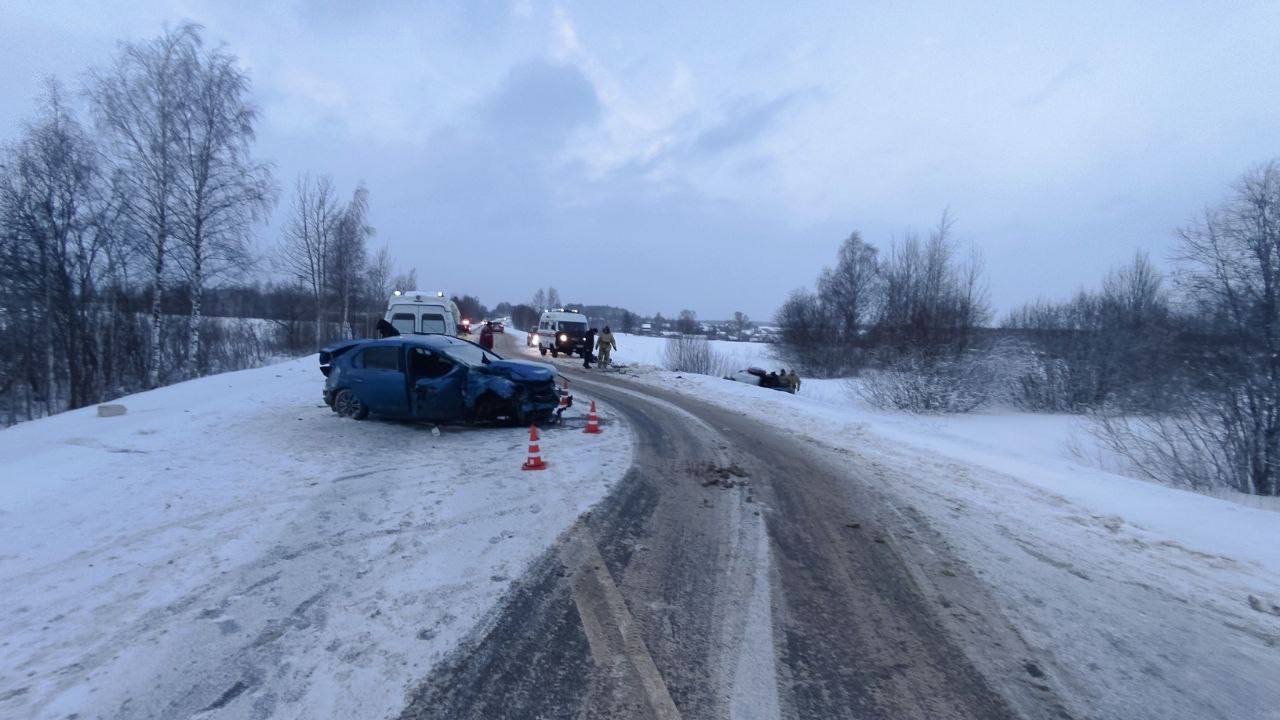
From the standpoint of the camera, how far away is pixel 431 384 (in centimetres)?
951

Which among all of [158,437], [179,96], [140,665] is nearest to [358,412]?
[158,437]

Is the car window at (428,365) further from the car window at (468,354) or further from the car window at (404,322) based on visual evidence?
the car window at (404,322)

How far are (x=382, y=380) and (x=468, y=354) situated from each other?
1.56 meters

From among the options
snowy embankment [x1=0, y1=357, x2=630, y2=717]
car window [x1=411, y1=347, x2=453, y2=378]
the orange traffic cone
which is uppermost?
car window [x1=411, y1=347, x2=453, y2=378]

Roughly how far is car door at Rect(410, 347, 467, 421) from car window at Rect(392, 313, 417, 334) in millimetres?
6364

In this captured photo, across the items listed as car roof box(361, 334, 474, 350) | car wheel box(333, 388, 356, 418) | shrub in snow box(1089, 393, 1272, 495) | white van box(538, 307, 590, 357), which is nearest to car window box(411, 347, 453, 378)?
car roof box(361, 334, 474, 350)

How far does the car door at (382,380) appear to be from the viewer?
31.6ft

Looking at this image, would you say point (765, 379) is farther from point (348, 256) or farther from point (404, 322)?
point (348, 256)

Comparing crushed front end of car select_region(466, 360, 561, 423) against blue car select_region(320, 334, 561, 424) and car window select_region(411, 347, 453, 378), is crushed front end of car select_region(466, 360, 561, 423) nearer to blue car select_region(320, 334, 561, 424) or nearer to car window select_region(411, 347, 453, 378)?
blue car select_region(320, 334, 561, 424)

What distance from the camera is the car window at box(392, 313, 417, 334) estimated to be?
1540 cm

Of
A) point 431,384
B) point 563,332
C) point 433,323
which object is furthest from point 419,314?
point 563,332

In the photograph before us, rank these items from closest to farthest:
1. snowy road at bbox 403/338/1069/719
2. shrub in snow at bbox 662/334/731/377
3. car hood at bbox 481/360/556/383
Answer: snowy road at bbox 403/338/1069/719, car hood at bbox 481/360/556/383, shrub in snow at bbox 662/334/731/377

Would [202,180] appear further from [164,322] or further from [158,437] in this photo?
[158,437]

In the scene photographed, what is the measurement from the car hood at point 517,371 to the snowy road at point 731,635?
462 cm
